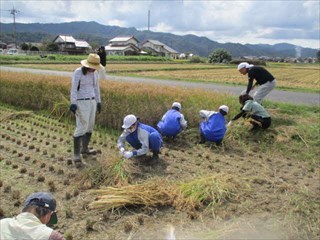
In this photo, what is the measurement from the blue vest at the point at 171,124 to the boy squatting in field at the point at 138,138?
128 centimetres

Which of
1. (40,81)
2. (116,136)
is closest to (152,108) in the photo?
(116,136)

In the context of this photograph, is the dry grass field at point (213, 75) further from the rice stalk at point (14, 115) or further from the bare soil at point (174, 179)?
the rice stalk at point (14, 115)

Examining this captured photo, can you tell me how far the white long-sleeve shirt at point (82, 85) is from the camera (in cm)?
624

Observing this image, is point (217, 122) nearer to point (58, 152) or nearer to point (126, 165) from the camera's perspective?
point (126, 165)

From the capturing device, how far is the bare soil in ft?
14.1

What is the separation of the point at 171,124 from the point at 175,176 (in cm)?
181

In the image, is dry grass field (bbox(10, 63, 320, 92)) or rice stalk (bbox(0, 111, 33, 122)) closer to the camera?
rice stalk (bbox(0, 111, 33, 122))

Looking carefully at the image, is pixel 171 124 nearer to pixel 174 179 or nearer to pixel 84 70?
pixel 174 179

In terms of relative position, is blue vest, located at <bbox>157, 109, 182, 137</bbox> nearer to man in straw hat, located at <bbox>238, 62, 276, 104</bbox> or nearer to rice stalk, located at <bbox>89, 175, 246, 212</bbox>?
man in straw hat, located at <bbox>238, 62, 276, 104</bbox>

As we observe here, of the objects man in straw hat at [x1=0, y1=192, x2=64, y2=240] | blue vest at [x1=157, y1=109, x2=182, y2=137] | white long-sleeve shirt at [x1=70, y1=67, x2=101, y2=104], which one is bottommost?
blue vest at [x1=157, y1=109, x2=182, y2=137]

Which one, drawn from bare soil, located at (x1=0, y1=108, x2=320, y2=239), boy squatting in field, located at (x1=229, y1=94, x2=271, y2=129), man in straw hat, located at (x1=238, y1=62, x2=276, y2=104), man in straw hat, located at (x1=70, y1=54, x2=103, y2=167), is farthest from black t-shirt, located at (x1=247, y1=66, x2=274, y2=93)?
man in straw hat, located at (x1=70, y1=54, x2=103, y2=167)

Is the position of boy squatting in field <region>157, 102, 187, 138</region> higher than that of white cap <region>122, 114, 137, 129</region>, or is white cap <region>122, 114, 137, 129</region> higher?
white cap <region>122, 114, 137, 129</region>

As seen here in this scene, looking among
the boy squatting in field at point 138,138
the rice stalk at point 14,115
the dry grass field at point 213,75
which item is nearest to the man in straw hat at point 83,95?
the boy squatting in field at point 138,138

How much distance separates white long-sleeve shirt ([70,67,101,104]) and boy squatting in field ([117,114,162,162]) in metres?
1.03
